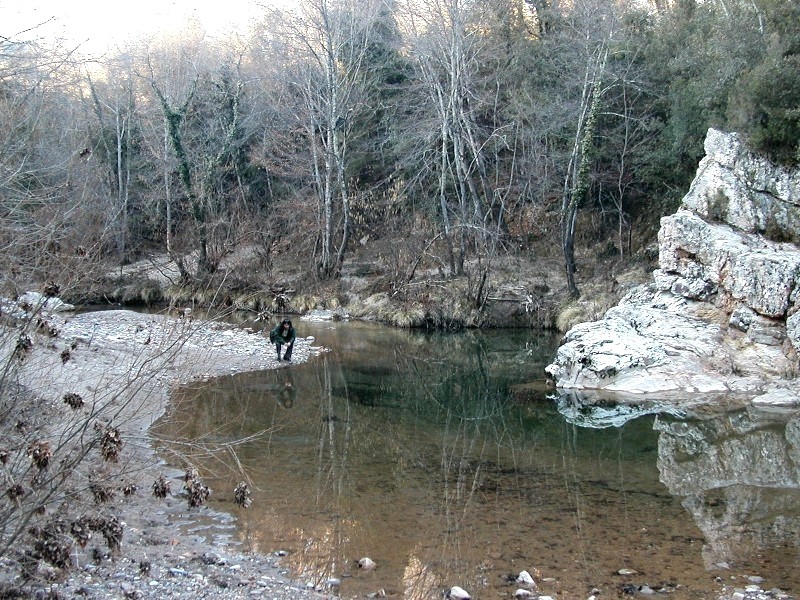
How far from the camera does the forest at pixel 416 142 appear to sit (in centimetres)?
2678

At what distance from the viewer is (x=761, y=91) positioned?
18.9 meters

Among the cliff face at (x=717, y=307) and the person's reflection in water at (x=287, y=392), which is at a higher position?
the cliff face at (x=717, y=307)

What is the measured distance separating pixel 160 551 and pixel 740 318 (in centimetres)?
1439

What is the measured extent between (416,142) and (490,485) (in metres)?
22.9

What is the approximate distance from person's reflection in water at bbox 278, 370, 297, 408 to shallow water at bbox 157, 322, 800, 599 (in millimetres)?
85

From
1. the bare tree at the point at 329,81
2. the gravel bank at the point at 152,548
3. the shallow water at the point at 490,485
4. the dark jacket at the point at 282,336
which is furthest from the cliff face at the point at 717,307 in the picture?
the bare tree at the point at 329,81

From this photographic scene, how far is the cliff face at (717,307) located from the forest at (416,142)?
10.8 ft

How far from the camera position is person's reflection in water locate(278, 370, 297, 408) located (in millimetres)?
14719

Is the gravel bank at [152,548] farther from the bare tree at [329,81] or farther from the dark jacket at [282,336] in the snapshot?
the bare tree at [329,81]

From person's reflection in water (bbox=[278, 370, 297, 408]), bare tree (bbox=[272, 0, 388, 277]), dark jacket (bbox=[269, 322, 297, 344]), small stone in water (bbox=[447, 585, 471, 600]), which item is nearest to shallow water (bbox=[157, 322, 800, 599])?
person's reflection in water (bbox=[278, 370, 297, 408])

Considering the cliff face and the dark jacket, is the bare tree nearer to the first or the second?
the dark jacket

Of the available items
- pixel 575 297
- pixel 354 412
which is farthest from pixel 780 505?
pixel 575 297

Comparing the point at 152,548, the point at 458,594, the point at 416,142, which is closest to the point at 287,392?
the point at 152,548

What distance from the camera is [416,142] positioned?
31.1 metres
